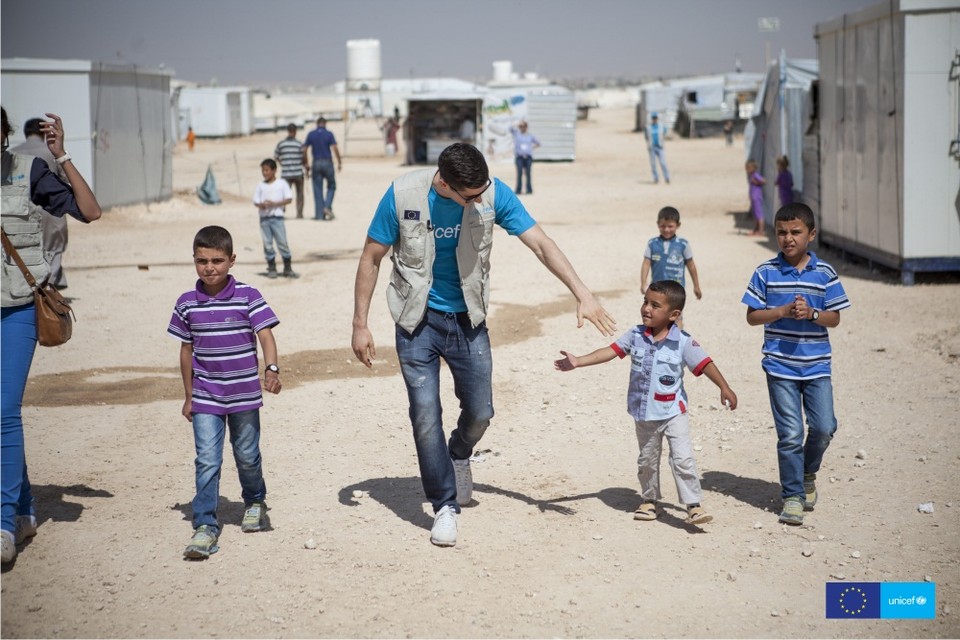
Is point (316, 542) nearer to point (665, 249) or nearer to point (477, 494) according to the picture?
point (477, 494)

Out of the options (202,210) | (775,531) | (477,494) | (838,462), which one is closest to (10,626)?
(477,494)

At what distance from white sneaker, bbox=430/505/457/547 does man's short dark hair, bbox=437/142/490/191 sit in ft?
5.02

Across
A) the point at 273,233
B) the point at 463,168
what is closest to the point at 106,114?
the point at 273,233

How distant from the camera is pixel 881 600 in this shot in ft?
14.4

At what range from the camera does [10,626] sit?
4.18 meters

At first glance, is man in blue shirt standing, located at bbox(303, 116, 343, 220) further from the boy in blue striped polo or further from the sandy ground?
the boy in blue striped polo

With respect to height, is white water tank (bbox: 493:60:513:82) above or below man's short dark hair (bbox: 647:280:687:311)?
above

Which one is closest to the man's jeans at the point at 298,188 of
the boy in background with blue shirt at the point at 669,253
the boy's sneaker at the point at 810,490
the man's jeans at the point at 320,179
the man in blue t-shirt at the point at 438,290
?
the man's jeans at the point at 320,179

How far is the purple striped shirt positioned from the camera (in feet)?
16.2

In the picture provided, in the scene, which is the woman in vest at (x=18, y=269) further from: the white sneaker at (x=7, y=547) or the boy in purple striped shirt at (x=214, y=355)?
the boy in purple striped shirt at (x=214, y=355)

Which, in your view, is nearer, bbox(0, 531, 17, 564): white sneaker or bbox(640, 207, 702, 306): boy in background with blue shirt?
bbox(0, 531, 17, 564): white sneaker

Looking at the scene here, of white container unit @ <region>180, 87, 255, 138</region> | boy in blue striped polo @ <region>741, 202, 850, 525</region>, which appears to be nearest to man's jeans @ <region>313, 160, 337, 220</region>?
boy in blue striped polo @ <region>741, 202, 850, 525</region>

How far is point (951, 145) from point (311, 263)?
820cm

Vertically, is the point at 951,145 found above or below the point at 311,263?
above
